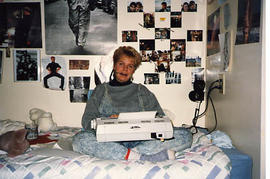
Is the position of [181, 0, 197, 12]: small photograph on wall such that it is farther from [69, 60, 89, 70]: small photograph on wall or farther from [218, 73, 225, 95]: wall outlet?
[69, 60, 89, 70]: small photograph on wall

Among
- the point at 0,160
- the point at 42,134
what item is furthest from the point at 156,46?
the point at 0,160

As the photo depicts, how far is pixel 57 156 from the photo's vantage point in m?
1.46

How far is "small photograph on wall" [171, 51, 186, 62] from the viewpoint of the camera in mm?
2570

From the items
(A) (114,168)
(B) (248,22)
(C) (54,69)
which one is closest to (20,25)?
(C) (54,69)

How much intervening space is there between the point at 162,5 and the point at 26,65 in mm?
1555

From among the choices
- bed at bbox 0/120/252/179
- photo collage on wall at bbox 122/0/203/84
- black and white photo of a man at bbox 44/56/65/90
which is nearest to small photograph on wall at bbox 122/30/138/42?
photo collage on wall at bbox 122/0/203/84

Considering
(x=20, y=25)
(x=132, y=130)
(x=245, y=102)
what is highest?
(x=20, y=25)

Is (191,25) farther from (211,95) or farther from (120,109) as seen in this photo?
(120,109)

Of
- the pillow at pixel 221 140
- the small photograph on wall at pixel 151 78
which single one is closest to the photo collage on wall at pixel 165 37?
the small photograph on wall at pixel 151 78

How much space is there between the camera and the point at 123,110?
1996mm

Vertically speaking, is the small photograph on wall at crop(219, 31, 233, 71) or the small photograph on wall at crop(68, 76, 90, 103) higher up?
the small photograph on wall at crop(219, 31, 233, 71)

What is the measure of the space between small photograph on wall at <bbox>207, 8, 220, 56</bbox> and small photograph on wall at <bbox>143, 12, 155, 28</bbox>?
554 millimetres

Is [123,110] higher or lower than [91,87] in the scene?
lower

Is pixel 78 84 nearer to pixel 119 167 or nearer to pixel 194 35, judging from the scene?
pixel 194 35
